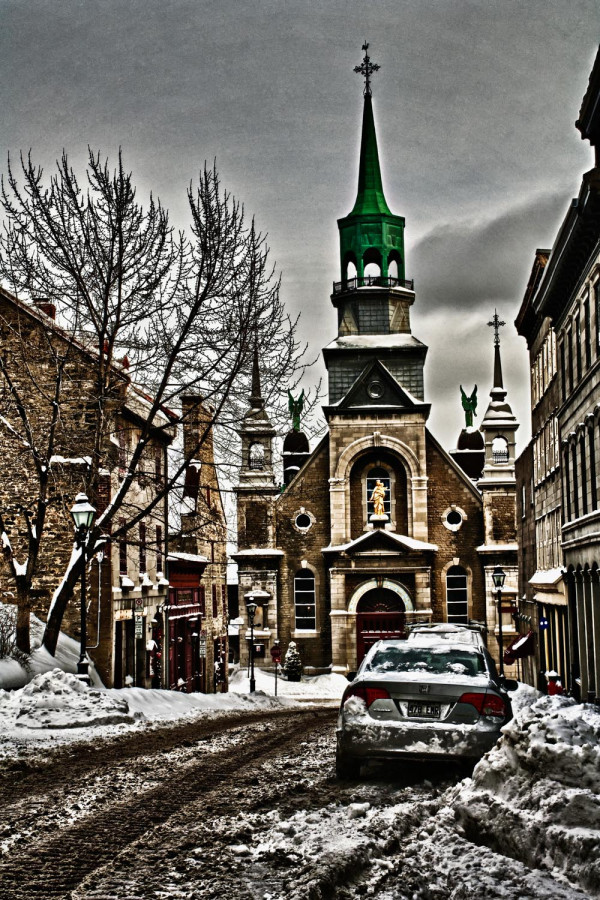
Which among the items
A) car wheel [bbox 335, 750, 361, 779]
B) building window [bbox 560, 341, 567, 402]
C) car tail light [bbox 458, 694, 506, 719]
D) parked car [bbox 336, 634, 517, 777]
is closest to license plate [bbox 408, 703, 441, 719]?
parked car [bbox 336, 634, 517, 777]

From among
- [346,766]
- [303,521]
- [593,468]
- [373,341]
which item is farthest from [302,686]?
[346,766]

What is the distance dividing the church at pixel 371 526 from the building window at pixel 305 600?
5cm

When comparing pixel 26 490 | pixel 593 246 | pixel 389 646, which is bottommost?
pixel 389 646

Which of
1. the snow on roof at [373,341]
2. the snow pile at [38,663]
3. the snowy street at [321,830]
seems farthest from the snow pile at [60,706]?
the snow on roof at [373,341]

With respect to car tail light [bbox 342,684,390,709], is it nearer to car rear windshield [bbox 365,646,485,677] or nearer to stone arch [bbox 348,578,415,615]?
car rear windshield [bbox 365,646,485,677]

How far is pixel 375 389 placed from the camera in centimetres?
5188

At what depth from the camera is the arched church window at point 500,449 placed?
5150 cm

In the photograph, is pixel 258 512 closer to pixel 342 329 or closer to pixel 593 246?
pixel 342 329

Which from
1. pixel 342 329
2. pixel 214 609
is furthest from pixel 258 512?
pixel 342 329

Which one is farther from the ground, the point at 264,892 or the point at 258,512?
the point at 258,512

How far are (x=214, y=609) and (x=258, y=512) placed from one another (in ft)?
17.1

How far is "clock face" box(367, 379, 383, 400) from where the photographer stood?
170ft

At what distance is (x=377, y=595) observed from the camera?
49688 mm

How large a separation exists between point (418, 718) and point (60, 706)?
8170 mm
